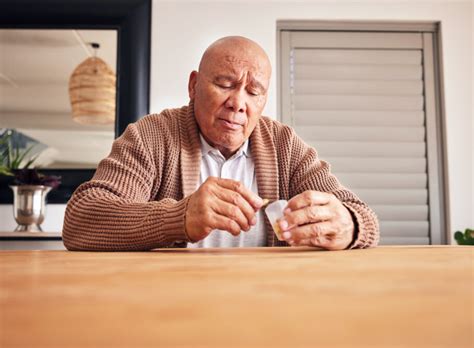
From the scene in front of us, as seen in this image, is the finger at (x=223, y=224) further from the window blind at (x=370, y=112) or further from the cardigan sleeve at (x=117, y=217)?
the window blind at (x=370, y=112)

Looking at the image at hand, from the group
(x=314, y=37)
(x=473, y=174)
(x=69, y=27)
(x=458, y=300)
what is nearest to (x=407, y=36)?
(x=314, y=37)

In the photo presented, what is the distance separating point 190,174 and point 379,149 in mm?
2036

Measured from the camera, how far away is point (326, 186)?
1.41m

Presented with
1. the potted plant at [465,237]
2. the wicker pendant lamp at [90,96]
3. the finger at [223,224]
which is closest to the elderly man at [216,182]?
the finger at [223,224]

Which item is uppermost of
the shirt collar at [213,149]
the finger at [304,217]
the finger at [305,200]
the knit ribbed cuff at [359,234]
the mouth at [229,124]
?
A: the mouth at [229,124]

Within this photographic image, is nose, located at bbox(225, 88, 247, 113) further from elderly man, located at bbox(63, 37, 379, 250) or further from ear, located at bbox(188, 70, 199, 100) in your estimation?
ear, located at bbox(188, 70, 199, 100)

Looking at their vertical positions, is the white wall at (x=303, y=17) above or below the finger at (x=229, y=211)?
above

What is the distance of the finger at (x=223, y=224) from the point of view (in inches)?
35.7

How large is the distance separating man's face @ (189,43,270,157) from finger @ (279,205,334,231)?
1.91ft

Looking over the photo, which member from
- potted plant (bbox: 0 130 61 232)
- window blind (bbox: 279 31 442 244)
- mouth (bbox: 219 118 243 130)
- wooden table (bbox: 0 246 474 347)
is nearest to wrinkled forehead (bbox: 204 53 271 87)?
mouth (bbox: 219 118 243 130)

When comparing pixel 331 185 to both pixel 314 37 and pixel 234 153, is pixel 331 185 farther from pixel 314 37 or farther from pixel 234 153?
pixel 314 37

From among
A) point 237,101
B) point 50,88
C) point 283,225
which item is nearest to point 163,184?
point 237,101

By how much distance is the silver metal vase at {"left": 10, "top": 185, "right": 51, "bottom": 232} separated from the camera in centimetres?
254

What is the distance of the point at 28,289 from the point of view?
322mm
